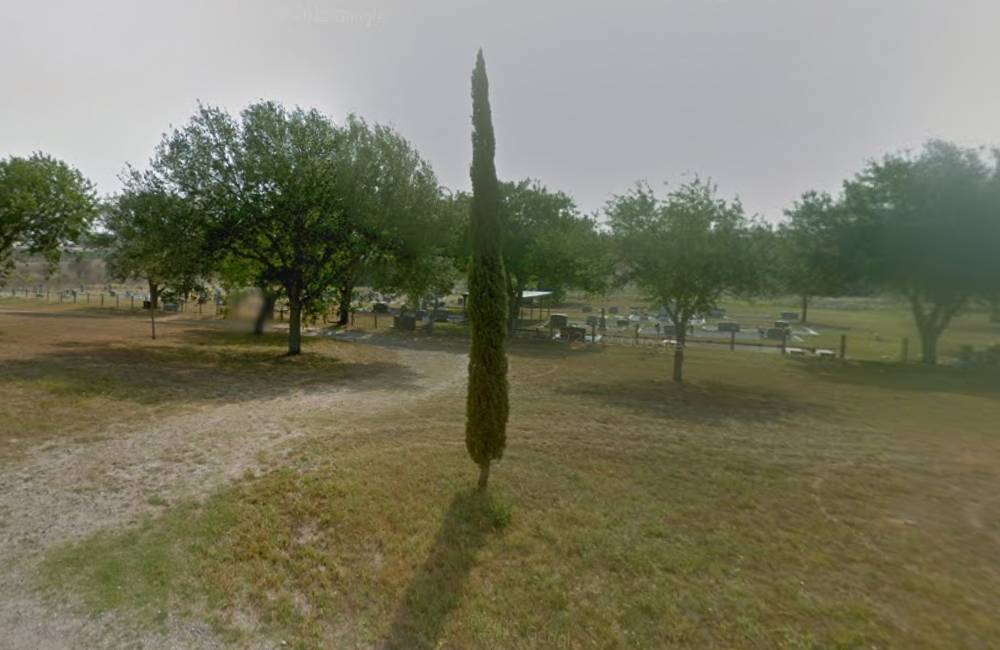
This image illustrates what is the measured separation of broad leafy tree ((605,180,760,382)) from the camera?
1265cm

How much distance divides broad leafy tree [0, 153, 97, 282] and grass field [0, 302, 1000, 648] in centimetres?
1155

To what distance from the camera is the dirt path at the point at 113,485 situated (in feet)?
10.7

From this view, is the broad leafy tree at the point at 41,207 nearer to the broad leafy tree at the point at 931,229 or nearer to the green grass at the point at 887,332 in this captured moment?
the green grass at the point at 887,332

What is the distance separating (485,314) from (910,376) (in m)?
17.3

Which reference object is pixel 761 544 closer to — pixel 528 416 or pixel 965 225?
pixel 528 416

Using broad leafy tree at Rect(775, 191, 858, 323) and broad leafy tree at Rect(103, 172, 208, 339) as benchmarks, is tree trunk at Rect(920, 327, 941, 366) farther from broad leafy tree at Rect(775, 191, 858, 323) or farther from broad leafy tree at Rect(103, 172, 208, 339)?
broad leafy tree at Rect(103, 172, 208, 339)

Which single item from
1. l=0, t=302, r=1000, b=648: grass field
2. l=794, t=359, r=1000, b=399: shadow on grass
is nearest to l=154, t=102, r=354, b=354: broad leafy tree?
l=0, t=302, r=1000, b=648: grass field

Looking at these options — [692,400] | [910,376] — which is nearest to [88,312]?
[692,400]

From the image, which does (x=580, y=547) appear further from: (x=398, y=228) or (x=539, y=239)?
(x=539, y=239)

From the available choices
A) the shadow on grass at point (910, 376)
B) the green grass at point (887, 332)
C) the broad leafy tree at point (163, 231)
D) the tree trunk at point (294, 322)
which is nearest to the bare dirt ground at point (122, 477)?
the tree trunk at point (294, 322)

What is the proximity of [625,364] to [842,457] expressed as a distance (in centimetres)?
945

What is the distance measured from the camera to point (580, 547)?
4.53 meters

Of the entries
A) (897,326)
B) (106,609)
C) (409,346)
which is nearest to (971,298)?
(897,326)

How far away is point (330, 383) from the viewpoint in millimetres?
12336
